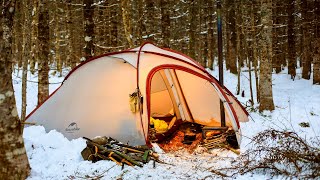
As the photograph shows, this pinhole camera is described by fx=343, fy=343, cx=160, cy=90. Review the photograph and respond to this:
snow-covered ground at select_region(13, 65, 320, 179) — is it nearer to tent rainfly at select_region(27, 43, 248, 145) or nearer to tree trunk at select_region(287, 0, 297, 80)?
tent rainfly at select_region(27, 43, 248, 145)

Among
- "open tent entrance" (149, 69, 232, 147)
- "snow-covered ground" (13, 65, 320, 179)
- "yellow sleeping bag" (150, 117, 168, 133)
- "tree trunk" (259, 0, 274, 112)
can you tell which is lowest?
"snow-covered ground" (13, 65, 320, 179)

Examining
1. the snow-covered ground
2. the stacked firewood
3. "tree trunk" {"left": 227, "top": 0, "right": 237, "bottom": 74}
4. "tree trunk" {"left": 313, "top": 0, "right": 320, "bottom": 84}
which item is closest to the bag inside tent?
the snow-covered ground

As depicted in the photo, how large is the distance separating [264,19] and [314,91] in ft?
21.0

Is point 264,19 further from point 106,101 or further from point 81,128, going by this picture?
point 81,128

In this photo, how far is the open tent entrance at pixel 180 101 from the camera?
31.5 ft

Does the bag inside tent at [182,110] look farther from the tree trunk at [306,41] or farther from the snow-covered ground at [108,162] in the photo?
the tree trunk at [306,41]

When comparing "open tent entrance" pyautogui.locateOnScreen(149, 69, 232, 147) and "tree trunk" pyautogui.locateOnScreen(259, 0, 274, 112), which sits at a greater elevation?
"tree trunk" pyautogui.locateOnScreen(259, 0, 274, 112)

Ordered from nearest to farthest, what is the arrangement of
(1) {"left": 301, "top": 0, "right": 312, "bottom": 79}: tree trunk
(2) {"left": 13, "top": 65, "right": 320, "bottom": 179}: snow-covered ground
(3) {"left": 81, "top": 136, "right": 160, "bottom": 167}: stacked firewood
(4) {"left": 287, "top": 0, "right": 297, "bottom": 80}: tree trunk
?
(2) {"left": 13, "top": 65, "right": 320, "bottom": 179}: snow-covered ground → (3) {"left": 81, "top": 136, "right": 160, "bottom": 167}: stacked firewood → (1) {"left": 301, "top": 0, "right": 312, "bottom": 79}: tree trunk → (4) {"left": 287, "top": 0, "right": 297, "bottom": 80}: tree trunk

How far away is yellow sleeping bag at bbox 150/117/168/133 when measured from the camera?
934 centimetres

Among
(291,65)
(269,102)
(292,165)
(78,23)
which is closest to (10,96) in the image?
(292,165)

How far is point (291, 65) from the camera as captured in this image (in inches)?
773

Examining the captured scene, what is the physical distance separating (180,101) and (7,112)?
19.9 feet

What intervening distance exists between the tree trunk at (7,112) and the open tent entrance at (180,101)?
4.57m

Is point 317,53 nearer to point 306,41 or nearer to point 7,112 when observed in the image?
point 306,41
